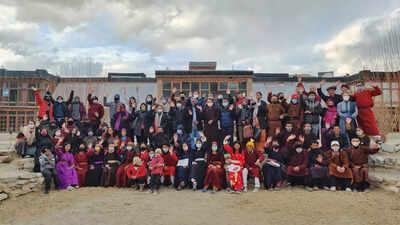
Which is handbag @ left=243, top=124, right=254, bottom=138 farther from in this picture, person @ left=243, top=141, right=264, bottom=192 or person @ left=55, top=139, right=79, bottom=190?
person @ left=55, top=139, right=79, bottom=190

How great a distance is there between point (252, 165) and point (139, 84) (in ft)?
48.6

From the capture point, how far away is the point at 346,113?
313 inches

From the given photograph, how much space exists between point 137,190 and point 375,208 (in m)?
5.55

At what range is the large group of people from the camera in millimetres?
7320

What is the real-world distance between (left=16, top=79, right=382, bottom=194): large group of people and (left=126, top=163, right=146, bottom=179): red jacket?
0.03 metres

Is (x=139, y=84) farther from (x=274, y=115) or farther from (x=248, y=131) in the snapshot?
(x=274, y=115)

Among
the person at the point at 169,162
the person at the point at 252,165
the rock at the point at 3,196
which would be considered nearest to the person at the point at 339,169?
the person at the point at 252,165

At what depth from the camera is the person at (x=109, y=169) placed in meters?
7.93

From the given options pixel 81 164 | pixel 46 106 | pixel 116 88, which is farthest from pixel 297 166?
pixel 116 88

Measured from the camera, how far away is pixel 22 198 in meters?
6.84

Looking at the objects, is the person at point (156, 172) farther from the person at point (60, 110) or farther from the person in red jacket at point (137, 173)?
the person at point (60, 110)

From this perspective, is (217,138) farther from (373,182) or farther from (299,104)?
(373,182)

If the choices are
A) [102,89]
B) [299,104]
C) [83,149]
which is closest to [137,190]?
[83,149]

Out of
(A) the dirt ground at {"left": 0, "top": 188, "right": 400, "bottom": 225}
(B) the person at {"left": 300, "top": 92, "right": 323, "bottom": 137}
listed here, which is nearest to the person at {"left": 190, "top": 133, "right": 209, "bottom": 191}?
(A) the dirt ground at {"left": 0, "top": 188, "right": 400, "bottom": 225}
